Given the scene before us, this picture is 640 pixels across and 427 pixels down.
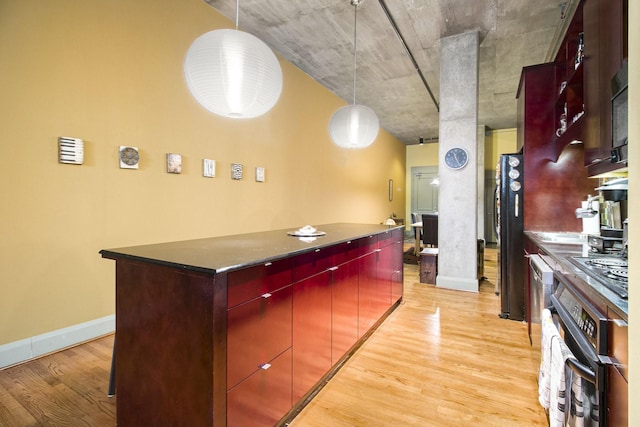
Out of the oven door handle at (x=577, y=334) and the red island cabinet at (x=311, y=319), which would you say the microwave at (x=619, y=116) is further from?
the red island cabinet at (x=311, y=319)

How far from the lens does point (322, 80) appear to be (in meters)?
5.60

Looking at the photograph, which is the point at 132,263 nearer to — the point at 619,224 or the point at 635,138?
the point at 635,138

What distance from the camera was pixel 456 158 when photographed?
14.0 ft

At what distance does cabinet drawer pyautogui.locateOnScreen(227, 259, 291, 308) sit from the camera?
4.38ft

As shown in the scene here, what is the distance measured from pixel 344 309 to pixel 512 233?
2.04 meters

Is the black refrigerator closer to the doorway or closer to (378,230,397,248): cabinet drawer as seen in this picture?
(378,230,397,248): cabinet drawer

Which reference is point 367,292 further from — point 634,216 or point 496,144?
point 496,144

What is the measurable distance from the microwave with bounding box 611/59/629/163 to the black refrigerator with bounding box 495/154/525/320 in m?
1.79

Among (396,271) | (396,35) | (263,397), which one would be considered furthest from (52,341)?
(396,35)

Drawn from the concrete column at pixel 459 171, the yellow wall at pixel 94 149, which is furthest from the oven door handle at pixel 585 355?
the yellow wall at pixel 94 149

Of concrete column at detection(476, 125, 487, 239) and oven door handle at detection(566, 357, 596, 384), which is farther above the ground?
concrete column at detection(476, 125, 487, 239)

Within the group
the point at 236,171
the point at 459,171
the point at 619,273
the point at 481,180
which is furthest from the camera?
the point at 481,180

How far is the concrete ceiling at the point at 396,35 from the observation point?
3.54 meters

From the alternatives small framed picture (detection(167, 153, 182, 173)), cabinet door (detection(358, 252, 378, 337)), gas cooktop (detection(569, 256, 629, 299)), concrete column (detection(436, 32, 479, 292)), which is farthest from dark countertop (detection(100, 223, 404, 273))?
concrete column (detection(436, 32, 479, 292))
